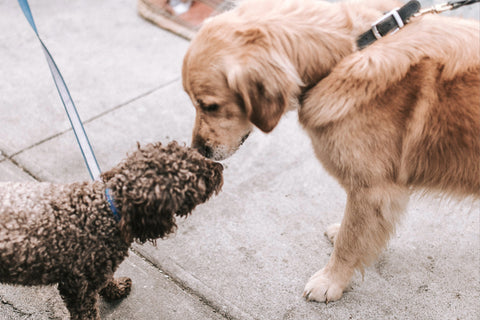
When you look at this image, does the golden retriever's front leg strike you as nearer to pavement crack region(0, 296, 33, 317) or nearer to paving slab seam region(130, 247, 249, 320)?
paving slab seam region(130, 247, 249, 320)

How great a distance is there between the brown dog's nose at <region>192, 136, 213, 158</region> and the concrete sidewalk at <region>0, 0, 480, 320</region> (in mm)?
662

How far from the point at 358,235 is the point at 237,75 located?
1.12 meters

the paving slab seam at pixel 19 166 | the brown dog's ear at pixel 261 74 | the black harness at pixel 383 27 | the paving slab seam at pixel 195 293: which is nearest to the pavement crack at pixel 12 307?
the paving slab seam at pixel 195 293

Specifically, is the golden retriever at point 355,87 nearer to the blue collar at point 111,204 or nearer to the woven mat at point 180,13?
the blue collar at point 111,204

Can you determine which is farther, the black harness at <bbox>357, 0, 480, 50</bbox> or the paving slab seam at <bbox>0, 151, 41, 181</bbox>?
the paving slab seam at <bbox>0, 151, 41, 181</bbox>

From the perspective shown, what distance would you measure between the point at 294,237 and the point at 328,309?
56cm

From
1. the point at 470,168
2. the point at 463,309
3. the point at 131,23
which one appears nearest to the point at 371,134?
the point at 470,168

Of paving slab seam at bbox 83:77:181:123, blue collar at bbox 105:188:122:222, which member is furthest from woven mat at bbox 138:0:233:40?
blue collar at bbox 105:188:122:222

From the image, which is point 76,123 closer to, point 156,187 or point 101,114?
point 156,187

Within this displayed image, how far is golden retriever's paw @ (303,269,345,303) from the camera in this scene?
2.76 m

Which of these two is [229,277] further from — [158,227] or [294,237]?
[158,227]

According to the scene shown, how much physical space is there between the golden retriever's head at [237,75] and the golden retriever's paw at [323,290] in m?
1.04

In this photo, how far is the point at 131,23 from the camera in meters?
5.41

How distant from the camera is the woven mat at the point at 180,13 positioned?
529 cm
